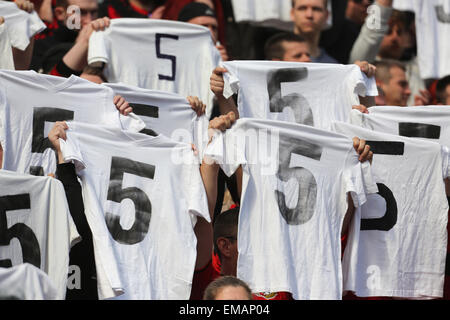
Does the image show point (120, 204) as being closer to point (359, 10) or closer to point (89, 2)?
point (89, 2)

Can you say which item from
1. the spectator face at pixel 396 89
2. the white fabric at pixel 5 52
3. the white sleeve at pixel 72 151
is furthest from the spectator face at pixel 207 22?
the white sleeve at pixel 72 151

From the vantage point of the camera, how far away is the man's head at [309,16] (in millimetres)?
8234

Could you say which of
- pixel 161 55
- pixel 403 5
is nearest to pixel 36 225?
pixel 161 55

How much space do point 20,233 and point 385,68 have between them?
391 cm

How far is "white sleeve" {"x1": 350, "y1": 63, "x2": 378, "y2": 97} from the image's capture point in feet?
21.3

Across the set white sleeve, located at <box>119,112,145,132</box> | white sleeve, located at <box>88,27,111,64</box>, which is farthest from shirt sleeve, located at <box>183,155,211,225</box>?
white sleeve, located at <box>88,27,111,64</box>

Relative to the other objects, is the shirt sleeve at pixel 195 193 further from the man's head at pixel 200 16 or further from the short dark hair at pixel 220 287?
the man's head at pixel 200 16

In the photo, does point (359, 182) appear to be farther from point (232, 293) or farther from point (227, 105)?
point (232, 293)

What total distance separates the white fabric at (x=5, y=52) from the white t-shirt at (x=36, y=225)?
1.51 meters

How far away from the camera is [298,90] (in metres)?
6.50

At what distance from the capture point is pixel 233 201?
6379 millimetres
